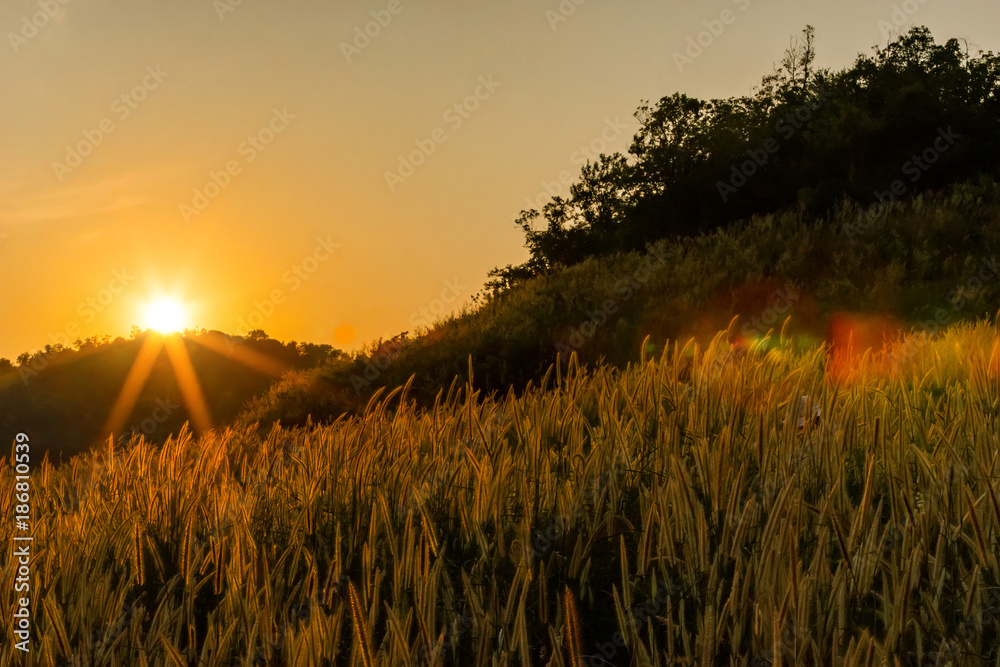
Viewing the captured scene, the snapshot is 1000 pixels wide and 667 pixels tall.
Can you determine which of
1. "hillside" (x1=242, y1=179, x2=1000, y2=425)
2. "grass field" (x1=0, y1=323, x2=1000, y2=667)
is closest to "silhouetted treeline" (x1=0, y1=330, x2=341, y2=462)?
"hillside" (x1=242, y1=179, x2=1000, y2=425)

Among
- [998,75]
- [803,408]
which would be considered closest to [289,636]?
[803,408]

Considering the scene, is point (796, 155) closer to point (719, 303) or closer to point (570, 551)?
point (719, 303)

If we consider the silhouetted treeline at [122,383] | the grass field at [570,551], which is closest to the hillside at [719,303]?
the silhouetted treeline at [122,383]

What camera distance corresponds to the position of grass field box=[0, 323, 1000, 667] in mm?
1815

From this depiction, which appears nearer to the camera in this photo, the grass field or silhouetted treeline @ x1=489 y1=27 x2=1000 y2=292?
the grass field

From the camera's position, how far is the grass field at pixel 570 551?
1.82 meters

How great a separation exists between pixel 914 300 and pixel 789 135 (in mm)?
15089

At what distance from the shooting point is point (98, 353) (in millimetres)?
24047

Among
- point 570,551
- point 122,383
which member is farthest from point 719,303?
point 122,383

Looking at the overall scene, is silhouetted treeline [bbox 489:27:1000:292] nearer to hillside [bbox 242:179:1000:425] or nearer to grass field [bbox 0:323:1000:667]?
hillside [bbox 242:179:1000:425]

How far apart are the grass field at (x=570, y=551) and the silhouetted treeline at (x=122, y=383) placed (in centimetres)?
1496

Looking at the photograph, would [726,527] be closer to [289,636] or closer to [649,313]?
[289,636]

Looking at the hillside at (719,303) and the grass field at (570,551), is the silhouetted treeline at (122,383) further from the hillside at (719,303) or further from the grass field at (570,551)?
the grass field at (570,551)

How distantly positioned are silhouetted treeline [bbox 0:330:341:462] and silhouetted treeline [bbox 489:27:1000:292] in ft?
25.1
